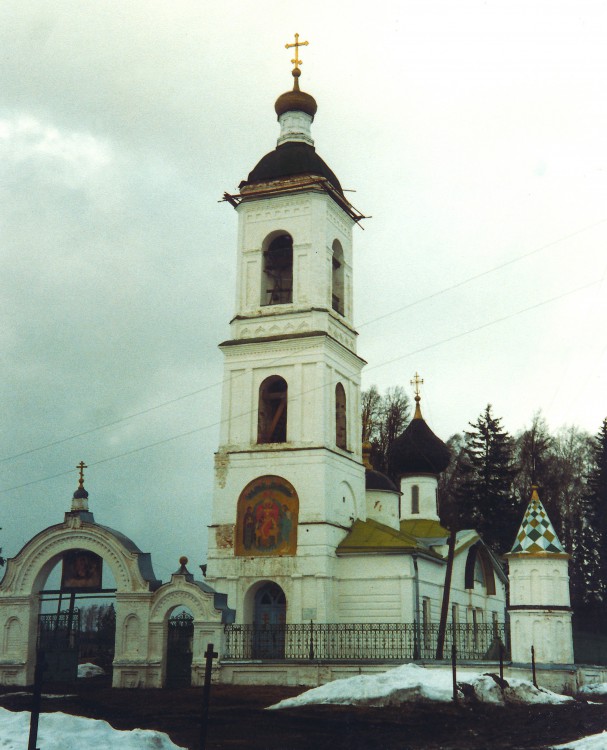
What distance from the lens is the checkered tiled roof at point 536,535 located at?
22.2m

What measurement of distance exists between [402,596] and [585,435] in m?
29.1

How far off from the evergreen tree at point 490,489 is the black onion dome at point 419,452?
7.32m

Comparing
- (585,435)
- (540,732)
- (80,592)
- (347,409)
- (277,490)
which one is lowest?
(540,732)

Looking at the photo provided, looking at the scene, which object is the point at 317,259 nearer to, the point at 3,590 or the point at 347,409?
the point at 347,409

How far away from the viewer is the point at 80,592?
24.0m

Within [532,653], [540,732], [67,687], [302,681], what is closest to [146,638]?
[67,687]

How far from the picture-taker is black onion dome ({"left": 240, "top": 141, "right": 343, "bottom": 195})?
97.3 ft

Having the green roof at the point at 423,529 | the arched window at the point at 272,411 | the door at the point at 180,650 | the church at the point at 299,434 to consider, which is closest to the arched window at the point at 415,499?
the green roof at the point at 423,529

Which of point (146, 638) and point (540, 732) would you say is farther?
point (146, 638)

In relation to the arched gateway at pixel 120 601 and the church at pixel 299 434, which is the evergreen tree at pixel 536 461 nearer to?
the church at pixel 299 434

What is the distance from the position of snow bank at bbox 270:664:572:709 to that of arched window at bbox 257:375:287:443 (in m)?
11.4

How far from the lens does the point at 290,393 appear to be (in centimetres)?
2781

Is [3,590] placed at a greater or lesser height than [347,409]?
lesser

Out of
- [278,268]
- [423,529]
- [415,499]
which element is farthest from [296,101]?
[423,529]
